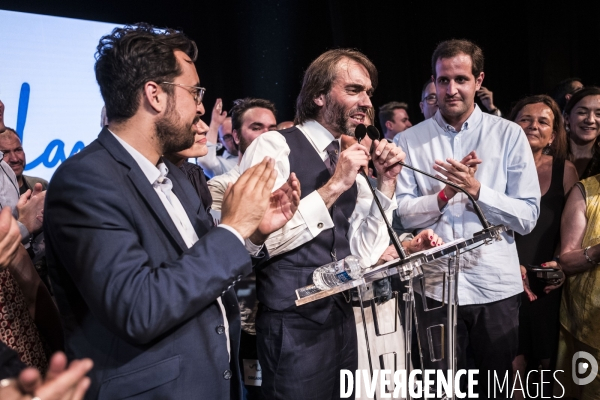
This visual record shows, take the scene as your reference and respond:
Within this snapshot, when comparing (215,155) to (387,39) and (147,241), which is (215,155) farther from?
(147,241)

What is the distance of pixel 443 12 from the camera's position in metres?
5.56

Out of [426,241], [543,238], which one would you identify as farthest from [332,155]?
[543,238]

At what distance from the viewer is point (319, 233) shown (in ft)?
6.79

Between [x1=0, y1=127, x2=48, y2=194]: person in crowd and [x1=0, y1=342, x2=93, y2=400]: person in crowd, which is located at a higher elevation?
[x1=0, y1=127, x2=48, y2=194]: person in crowd

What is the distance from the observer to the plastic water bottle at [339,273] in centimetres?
162

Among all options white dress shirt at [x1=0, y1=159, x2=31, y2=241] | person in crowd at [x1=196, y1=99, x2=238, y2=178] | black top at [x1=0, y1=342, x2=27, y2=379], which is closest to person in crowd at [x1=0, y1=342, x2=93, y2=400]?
black top at [x1=0, y1=342, x2=27, y2=379]

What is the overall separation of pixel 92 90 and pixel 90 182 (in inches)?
157

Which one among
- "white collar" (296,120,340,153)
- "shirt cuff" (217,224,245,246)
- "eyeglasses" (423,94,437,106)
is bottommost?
"shirt cuff" (217,224,245,246)

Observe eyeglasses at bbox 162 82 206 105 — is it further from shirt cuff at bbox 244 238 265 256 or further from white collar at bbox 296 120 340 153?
white collar at bbox 296 120 340 153

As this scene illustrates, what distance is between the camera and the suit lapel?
1.35m

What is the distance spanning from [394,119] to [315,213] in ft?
10.8

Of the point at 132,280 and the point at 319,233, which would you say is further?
the point at 319,233

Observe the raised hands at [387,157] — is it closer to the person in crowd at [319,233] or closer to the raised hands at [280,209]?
the person in crowd at [319,233]

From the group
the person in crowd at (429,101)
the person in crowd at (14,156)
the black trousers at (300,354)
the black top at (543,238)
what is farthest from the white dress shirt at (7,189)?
the person in crowd at (429,101)
